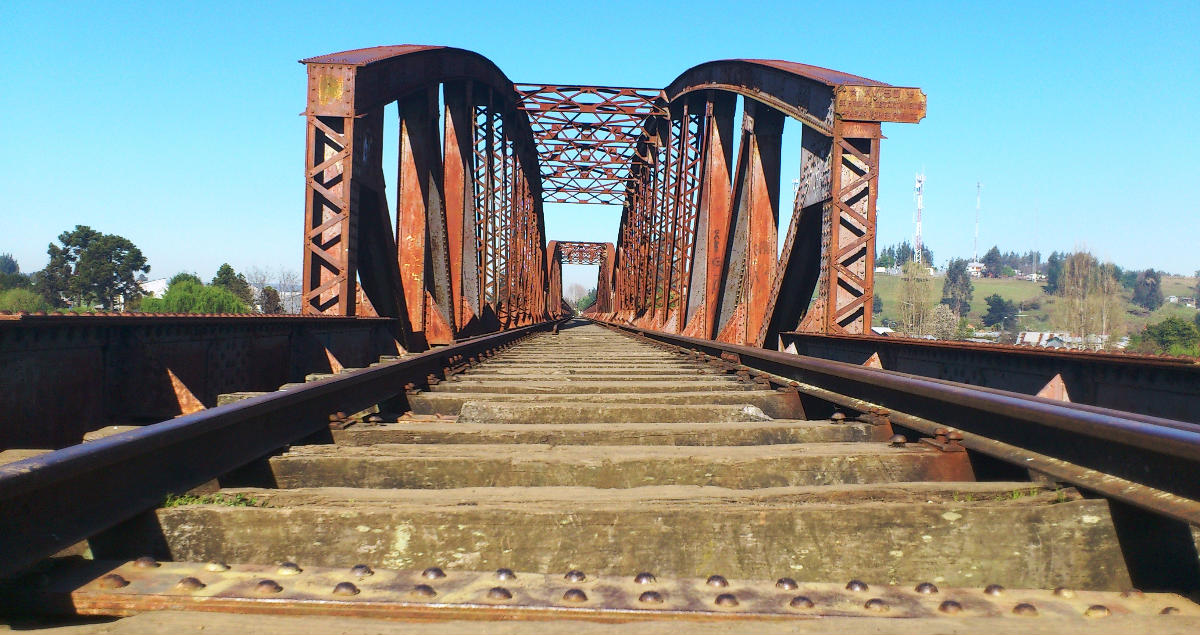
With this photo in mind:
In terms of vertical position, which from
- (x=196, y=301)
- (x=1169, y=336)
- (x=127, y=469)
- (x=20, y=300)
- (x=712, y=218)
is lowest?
(x=20, y=300)

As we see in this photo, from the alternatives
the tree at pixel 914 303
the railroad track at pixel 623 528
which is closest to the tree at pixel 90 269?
the tree at pixel 914 303

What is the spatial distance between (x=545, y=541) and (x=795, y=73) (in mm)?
9232

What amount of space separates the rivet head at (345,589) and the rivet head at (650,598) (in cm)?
62

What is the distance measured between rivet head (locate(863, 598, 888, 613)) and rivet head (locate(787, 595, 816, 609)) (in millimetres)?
121

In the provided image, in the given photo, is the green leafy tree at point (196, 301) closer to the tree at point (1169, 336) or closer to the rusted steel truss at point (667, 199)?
the rusted steel truss at point (667, 199)

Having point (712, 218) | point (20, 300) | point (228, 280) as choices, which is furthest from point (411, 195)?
point (228, 280)

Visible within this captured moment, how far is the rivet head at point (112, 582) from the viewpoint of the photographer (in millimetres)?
1692

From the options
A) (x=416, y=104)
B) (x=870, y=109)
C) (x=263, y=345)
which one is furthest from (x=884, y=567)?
(x=416, y=104)

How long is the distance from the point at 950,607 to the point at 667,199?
18285mm

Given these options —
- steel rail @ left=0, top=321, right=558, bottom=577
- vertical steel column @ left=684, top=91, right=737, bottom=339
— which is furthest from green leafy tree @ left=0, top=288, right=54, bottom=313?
steel rail @ left=0, top=321, right=558, bottom=577

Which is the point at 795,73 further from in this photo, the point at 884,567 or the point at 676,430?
the point at 884,567

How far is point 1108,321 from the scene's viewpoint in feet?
224

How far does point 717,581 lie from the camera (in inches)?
71.8

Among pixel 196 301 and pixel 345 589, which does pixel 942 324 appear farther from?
pixel 345 589
